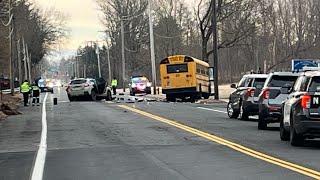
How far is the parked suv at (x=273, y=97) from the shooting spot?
64.5 feet

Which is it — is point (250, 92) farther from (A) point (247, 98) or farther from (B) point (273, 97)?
(B) point (273, 97)

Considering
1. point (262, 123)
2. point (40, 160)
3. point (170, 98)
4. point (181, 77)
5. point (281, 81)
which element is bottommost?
point (40, 160)

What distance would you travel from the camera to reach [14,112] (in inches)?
1237

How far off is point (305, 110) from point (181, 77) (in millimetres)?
31466

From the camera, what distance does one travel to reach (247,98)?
927 inches

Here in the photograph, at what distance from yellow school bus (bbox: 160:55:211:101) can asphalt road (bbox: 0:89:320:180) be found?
22.9m

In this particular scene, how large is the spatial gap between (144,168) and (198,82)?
35.0 meters

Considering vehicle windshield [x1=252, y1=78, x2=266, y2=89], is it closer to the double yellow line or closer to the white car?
the double yellow line

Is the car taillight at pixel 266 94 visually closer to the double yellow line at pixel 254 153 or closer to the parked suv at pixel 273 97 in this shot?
the parked suv at pixel 273 97

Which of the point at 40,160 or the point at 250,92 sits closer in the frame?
the point at 40,160

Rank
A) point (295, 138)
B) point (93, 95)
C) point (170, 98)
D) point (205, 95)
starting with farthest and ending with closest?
point (205, 95), point (170, 98), point (93, 95), point (295, 138)

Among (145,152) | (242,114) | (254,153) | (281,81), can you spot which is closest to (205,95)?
(242,114)

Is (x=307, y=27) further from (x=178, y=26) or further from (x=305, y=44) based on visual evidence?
(x=178, y=26)

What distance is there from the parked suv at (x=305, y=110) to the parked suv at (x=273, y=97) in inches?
155
